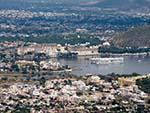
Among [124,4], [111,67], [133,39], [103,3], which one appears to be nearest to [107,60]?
[111,67]

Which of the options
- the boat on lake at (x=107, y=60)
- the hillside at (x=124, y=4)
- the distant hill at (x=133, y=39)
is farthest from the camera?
the hillside at (x=124, y=4)

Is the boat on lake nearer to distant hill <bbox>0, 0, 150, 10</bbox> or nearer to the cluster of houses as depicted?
the cluster of houses

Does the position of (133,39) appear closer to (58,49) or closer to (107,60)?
(58,49)

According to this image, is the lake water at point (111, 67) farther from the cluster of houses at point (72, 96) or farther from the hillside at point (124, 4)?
the hillside at point (124, 4)

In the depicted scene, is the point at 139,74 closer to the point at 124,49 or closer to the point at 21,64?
the point at 21,64

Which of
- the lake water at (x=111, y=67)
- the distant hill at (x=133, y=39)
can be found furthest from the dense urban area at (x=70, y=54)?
the lake water at (x=111, y=67)

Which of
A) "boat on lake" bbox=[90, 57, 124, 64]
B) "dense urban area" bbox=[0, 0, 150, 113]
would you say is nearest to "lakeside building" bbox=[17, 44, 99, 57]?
"dense urban area" bbox=[0, 0, 150, 113]
